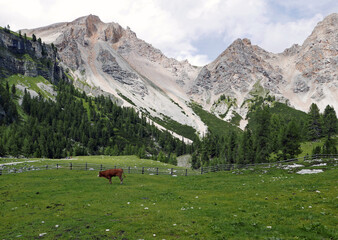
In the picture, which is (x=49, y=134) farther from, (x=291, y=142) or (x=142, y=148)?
(x=291, y=142)

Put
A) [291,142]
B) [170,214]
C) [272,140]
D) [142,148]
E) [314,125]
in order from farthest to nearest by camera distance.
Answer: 1. [142,148]
2. [314,125]
3. [272,140]
4. [291,142]
5. [170,214]

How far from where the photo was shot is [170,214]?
59.1 ft

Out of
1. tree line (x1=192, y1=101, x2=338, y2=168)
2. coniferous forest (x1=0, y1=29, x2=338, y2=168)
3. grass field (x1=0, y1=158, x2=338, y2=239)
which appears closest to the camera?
grass field (x1=0, y1=158, x2=338, y2=239)

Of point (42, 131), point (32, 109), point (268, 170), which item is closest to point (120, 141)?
point (42, 131)

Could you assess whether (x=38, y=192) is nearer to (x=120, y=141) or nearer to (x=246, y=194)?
(x=246, y=194)

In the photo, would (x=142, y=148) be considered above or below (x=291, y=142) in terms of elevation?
below

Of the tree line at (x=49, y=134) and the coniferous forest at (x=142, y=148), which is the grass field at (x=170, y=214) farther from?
the tree line at (x=49, y=134)

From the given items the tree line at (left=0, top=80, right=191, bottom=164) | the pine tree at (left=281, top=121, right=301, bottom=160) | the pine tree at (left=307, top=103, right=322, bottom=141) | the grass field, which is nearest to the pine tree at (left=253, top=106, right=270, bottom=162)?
the pine tree at (left=281, top=121, right=301, bottom=160)

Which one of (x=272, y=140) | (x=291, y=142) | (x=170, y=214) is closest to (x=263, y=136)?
(x=272, y=140)

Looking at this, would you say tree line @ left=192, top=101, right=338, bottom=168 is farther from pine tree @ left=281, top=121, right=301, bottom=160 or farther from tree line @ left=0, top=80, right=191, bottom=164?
tree line @ left=0, top=80, right=191, bottom=164

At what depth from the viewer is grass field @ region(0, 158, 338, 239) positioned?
13.6 meters

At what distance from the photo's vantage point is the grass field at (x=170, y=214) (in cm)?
1359

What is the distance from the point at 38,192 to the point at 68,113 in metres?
187

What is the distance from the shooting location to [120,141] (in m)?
198
